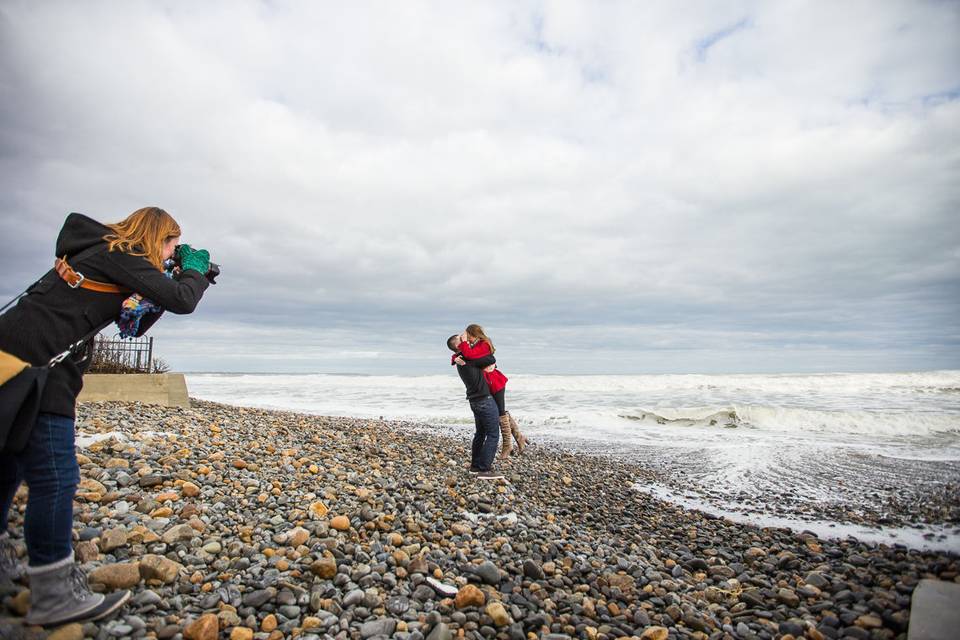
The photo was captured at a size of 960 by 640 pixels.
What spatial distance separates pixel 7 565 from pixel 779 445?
547 inches

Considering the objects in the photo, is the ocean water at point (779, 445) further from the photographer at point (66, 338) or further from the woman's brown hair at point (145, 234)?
the woman's brown hair at point (145, 234)

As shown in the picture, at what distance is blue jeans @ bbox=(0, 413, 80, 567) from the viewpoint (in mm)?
2580

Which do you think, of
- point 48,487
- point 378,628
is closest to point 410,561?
point 378,628

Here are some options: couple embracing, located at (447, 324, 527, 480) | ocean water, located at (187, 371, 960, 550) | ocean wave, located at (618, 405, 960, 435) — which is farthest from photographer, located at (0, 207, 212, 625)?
ocean wave, located at (618, 405, 960, 435)

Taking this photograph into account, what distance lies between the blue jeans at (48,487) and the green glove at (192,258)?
41.6 inches

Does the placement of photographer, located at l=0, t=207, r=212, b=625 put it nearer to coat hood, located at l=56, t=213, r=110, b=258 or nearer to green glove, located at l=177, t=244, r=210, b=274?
coat hood, located at l=56, t=213, r=110, b=258

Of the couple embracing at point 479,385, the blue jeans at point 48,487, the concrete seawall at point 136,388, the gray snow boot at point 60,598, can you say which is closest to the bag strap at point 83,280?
the blue jeans at point 48,487

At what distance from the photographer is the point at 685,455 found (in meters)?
11.6

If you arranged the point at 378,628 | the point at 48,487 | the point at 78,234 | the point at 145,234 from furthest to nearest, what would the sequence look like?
the point at 378,628, the point at 145,234, the point at 78,234, the point at 48,487

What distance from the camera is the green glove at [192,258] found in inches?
127

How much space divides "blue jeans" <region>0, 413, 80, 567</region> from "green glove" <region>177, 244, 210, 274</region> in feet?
3.47

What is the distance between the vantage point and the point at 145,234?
2955 mm

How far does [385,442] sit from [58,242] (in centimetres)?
742

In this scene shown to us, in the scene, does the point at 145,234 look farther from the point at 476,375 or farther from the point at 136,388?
the point at 136,388
